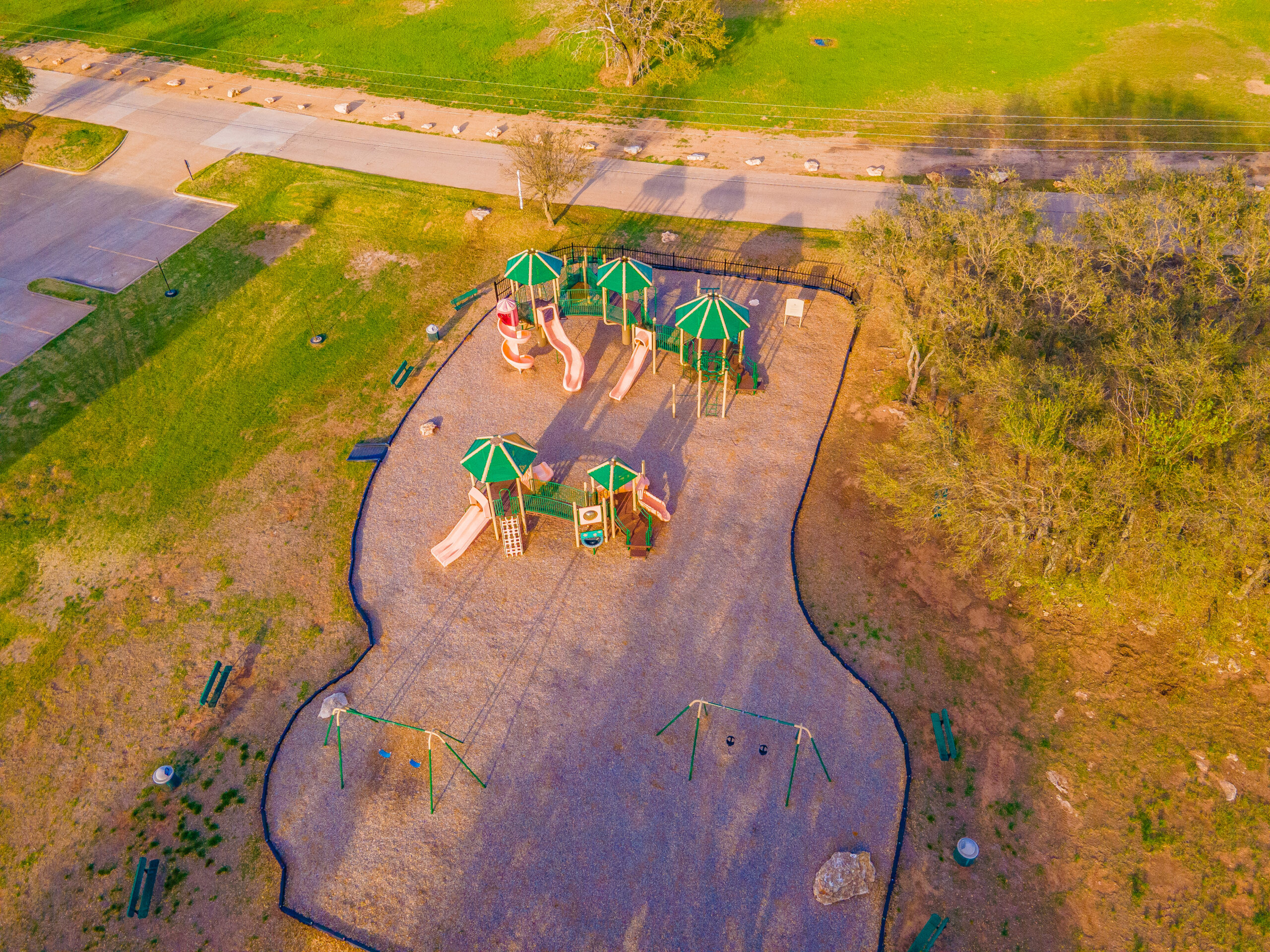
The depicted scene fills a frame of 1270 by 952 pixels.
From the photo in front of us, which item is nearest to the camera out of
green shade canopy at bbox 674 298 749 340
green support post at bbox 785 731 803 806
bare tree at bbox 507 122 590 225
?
green support post at bbox 785 731 803 806

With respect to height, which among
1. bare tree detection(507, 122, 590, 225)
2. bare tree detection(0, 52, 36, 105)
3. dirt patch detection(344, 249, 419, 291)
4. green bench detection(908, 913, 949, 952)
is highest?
bare tree detection(0, 52, 36, 105)

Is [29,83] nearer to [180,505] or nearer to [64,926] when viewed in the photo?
[180,505]

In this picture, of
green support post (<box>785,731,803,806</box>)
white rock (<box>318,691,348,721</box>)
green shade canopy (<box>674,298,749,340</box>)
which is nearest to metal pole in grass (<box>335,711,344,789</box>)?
white rock (<box>318,691,348,721</box>)

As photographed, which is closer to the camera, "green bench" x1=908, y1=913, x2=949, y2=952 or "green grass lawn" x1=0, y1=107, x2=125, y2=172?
"green bench" x1=908, y1=913, x2=949, y2=952

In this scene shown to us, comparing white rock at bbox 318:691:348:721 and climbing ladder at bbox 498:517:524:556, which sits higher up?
climbing ladder at bbox 498:517:524:556

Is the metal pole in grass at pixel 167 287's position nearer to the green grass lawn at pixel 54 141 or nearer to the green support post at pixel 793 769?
the green grass lawn at pixel 54 141

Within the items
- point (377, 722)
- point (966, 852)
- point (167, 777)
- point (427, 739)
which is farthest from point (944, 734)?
point (167, 777)

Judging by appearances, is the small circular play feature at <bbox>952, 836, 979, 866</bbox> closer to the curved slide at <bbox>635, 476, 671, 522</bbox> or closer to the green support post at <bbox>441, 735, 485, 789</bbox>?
the green support post at <bbox>441, 735, 485, 789</bbox>
